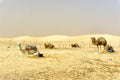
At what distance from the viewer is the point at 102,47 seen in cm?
3488

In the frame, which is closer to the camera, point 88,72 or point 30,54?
point 88,72

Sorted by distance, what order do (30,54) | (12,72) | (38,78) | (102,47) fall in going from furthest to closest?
(102,47)
(30,54)
(12,72)
(38,78)

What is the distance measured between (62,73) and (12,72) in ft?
9.72

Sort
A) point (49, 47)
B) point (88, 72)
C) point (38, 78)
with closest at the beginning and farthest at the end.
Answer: point (38, 78) → point (88, 72) → point (49, 47)

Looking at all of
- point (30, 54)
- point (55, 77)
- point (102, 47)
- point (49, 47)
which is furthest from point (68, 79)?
point (49, 47)

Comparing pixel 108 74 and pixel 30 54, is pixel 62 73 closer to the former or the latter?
pixel 108 74

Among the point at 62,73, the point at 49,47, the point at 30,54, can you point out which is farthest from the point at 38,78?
the point at 49,47

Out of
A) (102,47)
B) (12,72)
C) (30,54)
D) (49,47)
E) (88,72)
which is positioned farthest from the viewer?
(49,47)

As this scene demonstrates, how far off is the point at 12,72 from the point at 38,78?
6.89ft

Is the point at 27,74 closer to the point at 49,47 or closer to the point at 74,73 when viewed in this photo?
the point at 74,73

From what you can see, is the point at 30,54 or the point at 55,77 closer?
the point at 55,77

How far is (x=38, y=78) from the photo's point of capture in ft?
44.1

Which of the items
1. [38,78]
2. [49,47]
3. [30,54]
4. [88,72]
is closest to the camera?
[38,78]

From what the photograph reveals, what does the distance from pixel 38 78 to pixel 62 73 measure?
2032mm
